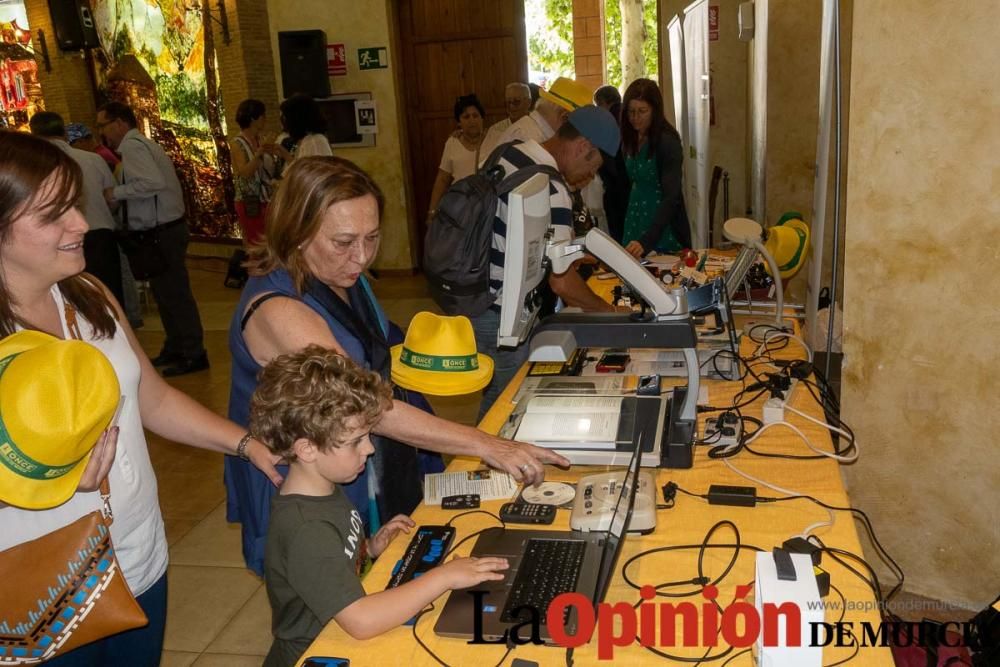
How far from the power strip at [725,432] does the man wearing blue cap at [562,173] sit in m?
0.73

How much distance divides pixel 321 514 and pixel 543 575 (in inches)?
16.1

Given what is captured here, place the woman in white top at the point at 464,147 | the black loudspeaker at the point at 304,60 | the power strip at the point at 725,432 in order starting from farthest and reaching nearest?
the black loudspeaker at the point at 304,60, the woman in white top at the point at 464,147, the power strip at the point at 725,432

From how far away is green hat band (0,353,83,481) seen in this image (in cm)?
117

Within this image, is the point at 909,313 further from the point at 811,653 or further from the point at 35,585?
the point at 35,585

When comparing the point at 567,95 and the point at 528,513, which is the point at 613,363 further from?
the point at 567,95

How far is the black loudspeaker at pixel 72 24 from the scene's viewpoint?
29.1ft

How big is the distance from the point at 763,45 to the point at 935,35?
2.55 m

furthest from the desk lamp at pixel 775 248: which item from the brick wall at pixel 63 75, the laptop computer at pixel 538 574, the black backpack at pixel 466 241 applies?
the brick wall at pixel 63 75

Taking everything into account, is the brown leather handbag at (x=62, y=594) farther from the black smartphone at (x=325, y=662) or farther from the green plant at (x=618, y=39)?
the green plant at (x=618, y=39)

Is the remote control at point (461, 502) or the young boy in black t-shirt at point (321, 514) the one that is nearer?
the young boy in black t-shirt at point (321, 514)

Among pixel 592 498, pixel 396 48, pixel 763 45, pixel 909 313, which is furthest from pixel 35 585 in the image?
pixel 396 48

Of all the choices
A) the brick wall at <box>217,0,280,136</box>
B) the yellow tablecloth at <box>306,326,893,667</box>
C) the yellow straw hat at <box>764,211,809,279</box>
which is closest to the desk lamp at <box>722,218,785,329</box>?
the yellow straw hat at <box>764,211,809,279</box>

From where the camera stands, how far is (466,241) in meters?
2.65

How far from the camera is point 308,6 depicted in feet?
24.0
